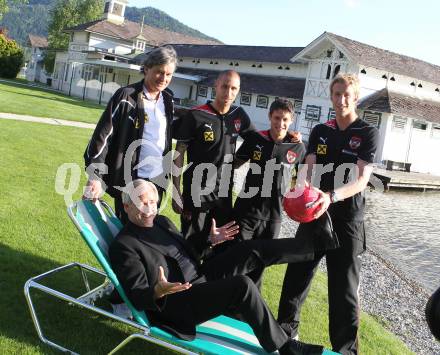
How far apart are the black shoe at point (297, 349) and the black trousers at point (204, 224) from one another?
1289 mm

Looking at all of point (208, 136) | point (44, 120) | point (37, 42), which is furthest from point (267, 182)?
point (37, 42)

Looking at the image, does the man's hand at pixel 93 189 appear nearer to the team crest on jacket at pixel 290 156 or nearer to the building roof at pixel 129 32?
the team crest on jacket at pixel 290 156

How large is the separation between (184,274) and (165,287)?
1.88 ft

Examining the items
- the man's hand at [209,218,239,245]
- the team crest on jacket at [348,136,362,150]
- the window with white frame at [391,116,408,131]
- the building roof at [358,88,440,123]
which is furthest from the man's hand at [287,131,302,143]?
the window with white frame at [391,116,408,131]

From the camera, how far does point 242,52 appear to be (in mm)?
42156

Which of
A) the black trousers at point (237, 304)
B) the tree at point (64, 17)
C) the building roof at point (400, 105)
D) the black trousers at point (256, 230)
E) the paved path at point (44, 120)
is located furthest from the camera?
the tree at point (64, 17)

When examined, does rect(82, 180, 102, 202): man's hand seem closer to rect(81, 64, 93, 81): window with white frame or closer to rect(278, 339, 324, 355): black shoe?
rect(278, 339, 324, 355): black shoe

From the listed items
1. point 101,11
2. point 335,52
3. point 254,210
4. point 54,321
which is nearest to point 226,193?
point 254,210

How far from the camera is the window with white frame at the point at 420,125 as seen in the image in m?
29.5

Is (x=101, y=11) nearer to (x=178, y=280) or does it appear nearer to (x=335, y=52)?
(x=335, y=52)

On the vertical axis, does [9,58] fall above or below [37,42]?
below

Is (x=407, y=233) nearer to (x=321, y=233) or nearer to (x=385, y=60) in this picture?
(x=321, y=233)

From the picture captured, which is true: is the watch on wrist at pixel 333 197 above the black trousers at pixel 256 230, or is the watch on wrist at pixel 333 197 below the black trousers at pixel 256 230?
above

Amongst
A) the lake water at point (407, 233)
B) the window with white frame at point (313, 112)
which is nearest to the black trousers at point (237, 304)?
the lake water at point (407, 233)
